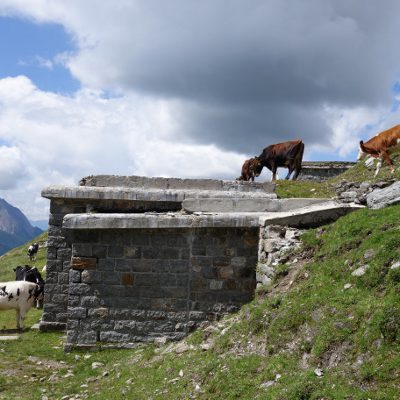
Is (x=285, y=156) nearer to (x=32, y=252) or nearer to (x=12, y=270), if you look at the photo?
(x=32, y=252)

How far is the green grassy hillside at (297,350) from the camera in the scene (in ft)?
14.9

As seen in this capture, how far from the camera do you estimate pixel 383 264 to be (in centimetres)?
561

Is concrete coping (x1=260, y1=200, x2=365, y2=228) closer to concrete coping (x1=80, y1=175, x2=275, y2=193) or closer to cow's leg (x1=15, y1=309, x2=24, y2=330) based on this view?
concrete coping (x1=80, y1=175, x2=275, y2=193)

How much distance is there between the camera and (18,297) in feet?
40.7

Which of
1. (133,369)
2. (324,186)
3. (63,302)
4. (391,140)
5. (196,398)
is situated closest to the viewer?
(196,398)

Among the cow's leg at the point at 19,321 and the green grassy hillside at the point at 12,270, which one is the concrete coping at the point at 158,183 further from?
the green grassy hillside at the point at 12,270

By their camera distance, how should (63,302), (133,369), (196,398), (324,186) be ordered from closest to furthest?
(196,398), (133,369), (63,302), (324,186)

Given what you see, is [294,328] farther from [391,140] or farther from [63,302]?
[391,140]

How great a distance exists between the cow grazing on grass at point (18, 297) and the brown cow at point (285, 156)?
36.1 feet

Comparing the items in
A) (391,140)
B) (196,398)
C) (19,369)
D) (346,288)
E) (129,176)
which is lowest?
(19,369)

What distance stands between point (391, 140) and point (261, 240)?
678 centimetres

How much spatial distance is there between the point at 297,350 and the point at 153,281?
4147mm

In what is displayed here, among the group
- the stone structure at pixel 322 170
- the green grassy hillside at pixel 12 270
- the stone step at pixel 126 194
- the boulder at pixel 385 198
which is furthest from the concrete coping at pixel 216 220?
the stone structure at pixel 322 170

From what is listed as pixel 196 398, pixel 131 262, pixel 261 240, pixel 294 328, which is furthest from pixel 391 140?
pixel 196 398
